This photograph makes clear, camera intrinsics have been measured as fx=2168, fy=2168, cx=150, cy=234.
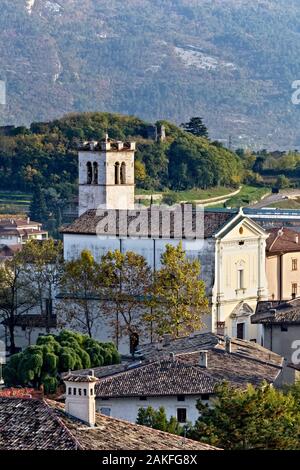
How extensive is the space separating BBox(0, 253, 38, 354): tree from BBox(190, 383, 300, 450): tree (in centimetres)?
2384

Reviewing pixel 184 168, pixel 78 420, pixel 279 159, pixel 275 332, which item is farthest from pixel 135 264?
pixel 279 159

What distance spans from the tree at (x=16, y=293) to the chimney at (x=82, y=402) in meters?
28.1

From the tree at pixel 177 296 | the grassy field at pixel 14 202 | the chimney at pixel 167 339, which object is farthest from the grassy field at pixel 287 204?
the chimney at pixel 167 339

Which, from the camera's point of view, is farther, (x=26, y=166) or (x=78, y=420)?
(x=26, y=166)

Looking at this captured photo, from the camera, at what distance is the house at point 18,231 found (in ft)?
305

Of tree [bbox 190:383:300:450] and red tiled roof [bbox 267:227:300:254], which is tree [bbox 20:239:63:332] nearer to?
red tiled roof [bbox 267:227:300:254]

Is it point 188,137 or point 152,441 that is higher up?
point 188,137

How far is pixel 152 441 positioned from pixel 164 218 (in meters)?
28.0

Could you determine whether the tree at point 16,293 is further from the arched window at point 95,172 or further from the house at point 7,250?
the house at point 7,250

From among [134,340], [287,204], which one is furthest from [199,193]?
[134,340]

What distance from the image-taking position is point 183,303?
53312 mm
